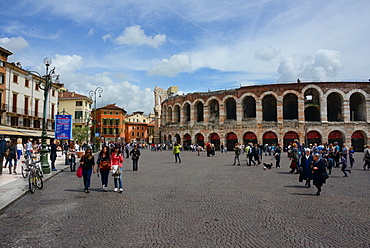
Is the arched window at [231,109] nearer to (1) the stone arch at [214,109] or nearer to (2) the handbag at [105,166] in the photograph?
(1) the stone arch at [214,109]

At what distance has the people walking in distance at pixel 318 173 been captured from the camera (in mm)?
9766

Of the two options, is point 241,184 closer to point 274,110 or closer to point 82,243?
point 82,243

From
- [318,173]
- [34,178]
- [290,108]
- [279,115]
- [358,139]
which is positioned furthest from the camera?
[290,108]

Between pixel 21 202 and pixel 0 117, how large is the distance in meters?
31.0

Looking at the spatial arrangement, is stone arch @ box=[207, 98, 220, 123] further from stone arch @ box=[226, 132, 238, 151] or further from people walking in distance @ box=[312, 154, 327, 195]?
people walking in distance @ box=[312, 154, 327, 195]

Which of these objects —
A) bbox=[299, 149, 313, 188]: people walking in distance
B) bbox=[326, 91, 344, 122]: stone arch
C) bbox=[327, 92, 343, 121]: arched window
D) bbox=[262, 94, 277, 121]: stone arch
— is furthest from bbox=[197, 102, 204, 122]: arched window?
bbox=[299, 149, 313, 188]: people walking in distance

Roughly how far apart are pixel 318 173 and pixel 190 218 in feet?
18.0

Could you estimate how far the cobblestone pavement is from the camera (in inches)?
211

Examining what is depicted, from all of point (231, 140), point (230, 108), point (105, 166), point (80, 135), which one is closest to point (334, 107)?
point (230, 108)

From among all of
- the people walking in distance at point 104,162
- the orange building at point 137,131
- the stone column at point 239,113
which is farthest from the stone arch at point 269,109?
the orange building at point 137,131

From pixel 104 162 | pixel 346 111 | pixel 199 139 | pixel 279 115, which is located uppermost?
pixel 346 111

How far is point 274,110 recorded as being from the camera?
157 ft

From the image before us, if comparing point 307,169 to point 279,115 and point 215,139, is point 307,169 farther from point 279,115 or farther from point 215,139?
point 215,139

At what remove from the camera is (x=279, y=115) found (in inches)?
1662
